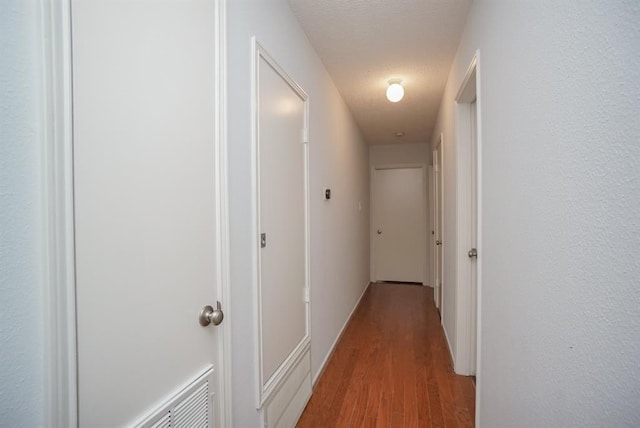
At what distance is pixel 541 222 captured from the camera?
2.88 ft

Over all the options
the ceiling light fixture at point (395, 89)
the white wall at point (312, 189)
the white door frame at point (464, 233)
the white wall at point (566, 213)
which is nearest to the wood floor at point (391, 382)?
the white wall at point (312, 189)

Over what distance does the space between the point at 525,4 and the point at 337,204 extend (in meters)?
2.20

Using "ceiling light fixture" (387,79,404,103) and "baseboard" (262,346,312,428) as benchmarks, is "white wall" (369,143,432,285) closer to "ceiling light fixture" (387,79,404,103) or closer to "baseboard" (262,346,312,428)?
"ceiling light fixture" (387,79,404,103)

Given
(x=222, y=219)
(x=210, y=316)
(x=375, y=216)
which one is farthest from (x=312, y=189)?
(x=375, y=216)

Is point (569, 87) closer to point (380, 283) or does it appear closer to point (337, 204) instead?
point (337, 204)

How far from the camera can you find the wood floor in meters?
1.89

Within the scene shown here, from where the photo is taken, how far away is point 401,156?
548 centimetres

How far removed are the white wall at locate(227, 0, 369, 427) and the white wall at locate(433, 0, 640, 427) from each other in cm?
106

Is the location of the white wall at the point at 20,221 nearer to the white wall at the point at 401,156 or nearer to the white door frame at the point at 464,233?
the white door frame at the point at 464,233

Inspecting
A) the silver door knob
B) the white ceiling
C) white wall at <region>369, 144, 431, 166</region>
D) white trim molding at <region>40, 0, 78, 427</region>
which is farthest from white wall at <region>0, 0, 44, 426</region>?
white wall at <region>369, 144, 431, 166</region>

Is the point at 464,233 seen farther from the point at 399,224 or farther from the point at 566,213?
the point at 399,224

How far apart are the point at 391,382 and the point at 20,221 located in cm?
240

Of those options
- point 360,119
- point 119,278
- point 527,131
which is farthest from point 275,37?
point 360,119

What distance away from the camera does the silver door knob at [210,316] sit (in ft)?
3.47
